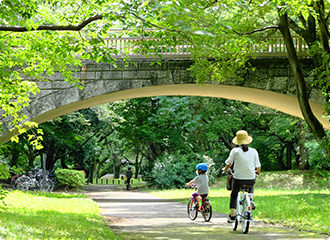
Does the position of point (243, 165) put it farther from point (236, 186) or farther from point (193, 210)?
point (193, 210)

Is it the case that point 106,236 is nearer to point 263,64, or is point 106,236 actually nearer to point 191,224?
point 191,224

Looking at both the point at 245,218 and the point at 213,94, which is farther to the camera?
the point at 213,94

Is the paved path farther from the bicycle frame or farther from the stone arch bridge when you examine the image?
the stone arch bridge

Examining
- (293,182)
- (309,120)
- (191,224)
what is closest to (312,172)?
(293,182)

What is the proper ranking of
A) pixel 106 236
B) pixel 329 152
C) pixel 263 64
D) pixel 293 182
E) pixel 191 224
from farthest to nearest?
pixel 293 182 → pixel 263 64 → pixel 329 152 → pixel 191 224 → pixel 106 236

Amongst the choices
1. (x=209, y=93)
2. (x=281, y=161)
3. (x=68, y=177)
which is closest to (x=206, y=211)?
(x=209, y=93)

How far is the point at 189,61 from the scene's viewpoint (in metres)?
17.7

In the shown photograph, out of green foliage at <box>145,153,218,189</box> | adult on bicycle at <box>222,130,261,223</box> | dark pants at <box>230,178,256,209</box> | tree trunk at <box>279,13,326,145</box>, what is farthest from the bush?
adult on bicycle at <box>222,130,261,223</box>

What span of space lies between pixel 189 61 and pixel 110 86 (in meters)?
2.89

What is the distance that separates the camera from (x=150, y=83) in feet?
58.5

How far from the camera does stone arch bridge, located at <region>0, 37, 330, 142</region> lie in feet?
57.3

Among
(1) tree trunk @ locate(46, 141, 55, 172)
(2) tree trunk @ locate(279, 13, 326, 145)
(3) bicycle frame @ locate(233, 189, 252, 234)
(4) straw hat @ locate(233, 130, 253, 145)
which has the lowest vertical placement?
(3) bicycle frame @ locate(233, 189, 252, 234)

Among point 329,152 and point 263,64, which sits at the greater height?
point 263,64

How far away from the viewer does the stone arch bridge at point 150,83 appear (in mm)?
17453
